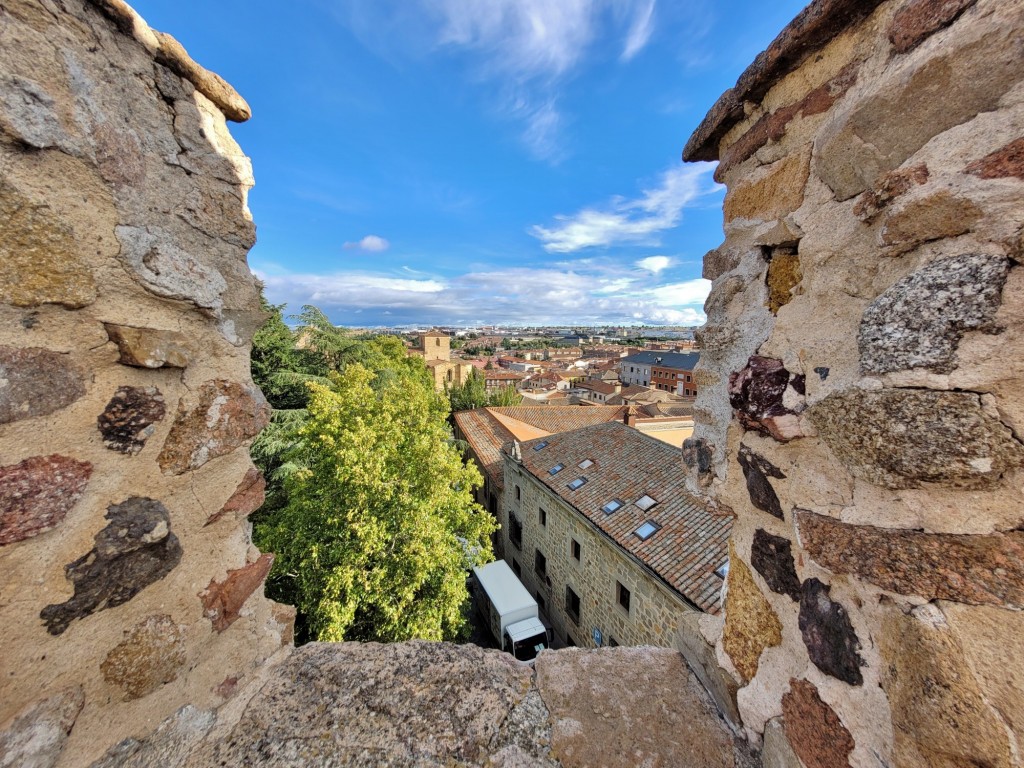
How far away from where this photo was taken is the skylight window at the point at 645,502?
313 inches

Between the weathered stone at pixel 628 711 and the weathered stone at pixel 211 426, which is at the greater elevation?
the weathered stone at pixel 211 426

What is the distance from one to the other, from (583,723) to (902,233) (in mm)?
1670

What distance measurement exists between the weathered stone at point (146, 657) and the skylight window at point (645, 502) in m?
7.70

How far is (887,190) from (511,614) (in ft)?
33.5

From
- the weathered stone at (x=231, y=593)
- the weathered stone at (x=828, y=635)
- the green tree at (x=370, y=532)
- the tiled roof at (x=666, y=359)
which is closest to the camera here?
the weathered stone at (x=828, y=635)

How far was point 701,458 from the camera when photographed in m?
1.63

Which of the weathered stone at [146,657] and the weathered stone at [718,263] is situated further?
the weathered stone at [718,263]

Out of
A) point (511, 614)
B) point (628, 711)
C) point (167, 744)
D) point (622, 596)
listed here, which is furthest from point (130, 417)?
point (511, 614)

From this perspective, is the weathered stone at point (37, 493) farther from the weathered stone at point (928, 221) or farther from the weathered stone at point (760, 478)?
the weathered stone at point (928, 221)

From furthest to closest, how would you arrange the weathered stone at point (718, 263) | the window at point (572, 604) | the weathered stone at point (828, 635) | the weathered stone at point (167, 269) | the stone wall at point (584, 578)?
the window at point (572, 604) < the stone wall at point (584, 578) < the weathered stone at point (718, 263) < the weathered stone at point (167, 269) < the weathered stone at point (828, 635)

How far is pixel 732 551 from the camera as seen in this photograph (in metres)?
1.58

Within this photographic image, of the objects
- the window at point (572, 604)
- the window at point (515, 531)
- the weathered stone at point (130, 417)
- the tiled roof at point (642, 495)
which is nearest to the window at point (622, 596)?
the tiled roof at point (642, 495)

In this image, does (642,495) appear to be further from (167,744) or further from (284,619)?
(167,744)

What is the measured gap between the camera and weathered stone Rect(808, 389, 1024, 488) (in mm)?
788
